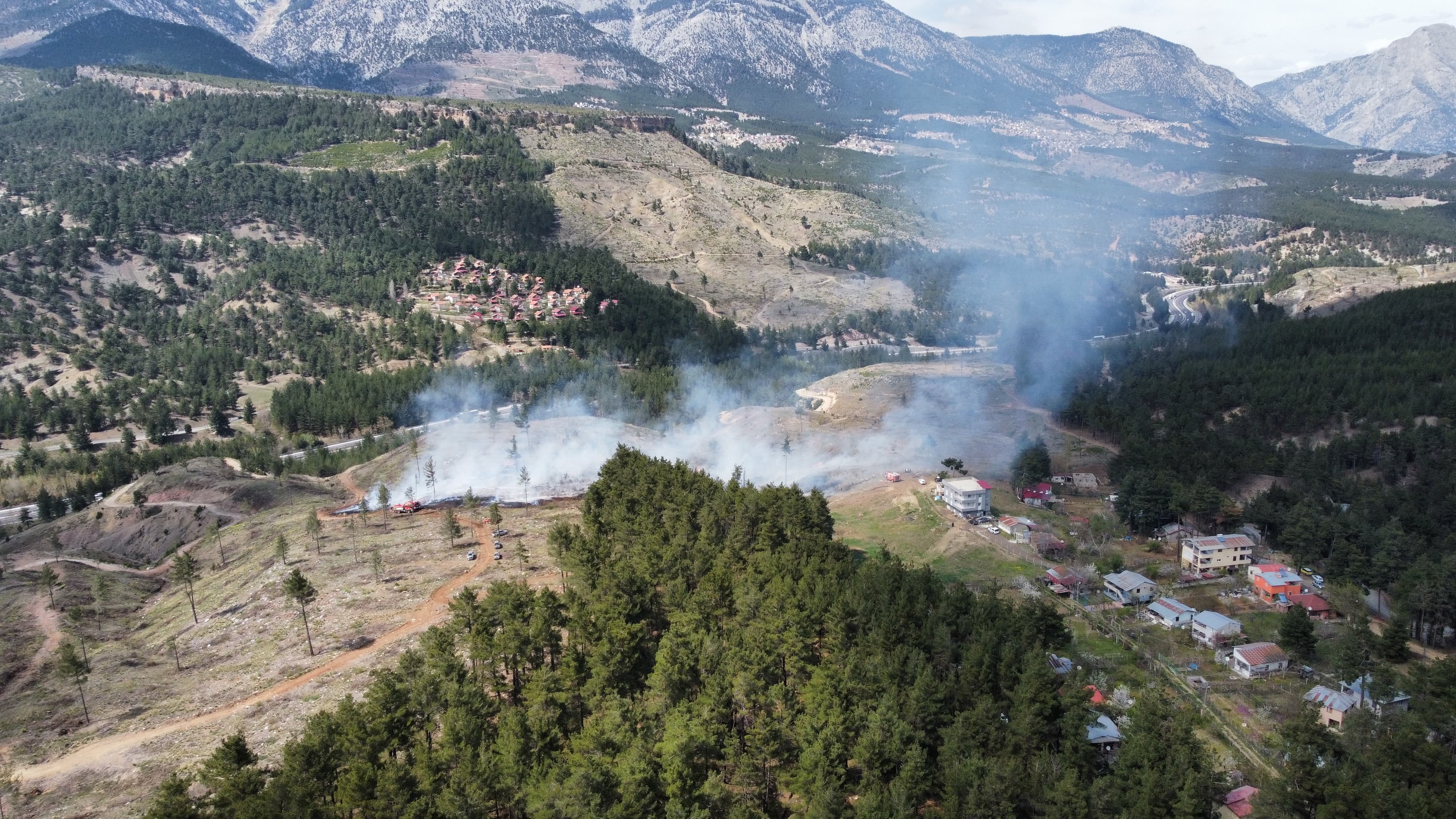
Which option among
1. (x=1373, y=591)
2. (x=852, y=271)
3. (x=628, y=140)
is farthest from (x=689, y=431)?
(x=628, y=140)

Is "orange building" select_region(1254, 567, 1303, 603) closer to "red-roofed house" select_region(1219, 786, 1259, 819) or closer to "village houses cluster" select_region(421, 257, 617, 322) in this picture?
"red-roofed house" select_region(1219, 786, 1259, 819)

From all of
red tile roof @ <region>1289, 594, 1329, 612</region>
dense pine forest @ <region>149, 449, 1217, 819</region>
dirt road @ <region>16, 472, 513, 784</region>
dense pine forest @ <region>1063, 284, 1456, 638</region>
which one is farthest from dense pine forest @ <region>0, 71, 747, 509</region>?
red tile roof @ <region>1289, 594, 1329, 612</region>

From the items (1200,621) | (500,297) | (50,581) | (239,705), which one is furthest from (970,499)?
(500,297)

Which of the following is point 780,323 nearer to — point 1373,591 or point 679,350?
point 679,350

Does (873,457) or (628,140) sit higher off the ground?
(628,140)

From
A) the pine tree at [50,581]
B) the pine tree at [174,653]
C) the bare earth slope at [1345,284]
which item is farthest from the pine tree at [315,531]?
Answer: the bare earth slope at [1345,284]

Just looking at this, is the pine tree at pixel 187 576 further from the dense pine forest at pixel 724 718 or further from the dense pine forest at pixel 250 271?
the dense pine forest at pixel 250 271

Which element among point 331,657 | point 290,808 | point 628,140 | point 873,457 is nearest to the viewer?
point 290,808

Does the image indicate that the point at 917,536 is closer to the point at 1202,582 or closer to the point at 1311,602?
the point at 1202,582
